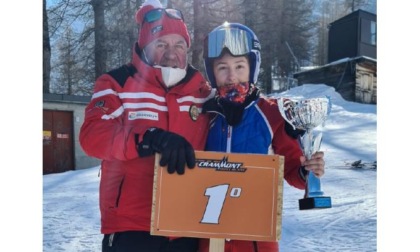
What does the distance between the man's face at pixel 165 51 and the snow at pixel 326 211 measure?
0.55 m

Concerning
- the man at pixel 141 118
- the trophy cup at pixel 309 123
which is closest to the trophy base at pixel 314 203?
the trophy cup at pixel 309 123

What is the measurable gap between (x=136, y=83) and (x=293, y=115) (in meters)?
0.45

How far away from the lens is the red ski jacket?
43.8 inches

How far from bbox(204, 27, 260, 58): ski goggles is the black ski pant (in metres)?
0.55

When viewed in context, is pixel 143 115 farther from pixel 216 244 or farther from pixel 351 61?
pixel 351 61

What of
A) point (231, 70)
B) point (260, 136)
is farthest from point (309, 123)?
point (231, 70)

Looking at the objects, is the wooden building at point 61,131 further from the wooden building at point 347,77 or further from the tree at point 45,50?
the wooden building at point 347,77

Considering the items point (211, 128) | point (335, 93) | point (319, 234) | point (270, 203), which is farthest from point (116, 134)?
point (335, 93)

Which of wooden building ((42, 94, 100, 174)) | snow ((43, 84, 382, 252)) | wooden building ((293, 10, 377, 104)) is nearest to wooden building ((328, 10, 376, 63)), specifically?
wooden building ((293, 10, 377, 104))
